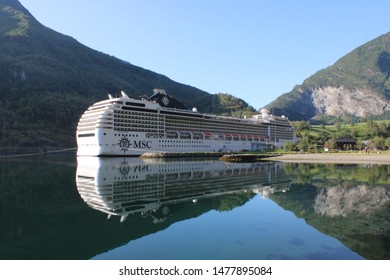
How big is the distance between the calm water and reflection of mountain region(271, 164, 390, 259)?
0.04 m

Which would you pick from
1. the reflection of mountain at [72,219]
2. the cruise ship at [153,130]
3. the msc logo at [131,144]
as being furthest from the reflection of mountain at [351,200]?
the cruise ship at [153,130]

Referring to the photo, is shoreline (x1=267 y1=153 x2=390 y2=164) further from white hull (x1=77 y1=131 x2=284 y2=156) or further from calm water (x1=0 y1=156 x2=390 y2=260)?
calm water (x1=0 y1=156 x2=390 y2=260)

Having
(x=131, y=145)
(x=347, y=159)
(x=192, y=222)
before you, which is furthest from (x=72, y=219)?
(x=131, y=145)

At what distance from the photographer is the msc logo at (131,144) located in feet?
236

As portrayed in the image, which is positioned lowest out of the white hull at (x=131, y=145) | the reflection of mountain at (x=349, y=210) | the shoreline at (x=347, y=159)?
the reflection of mountain at (x=349, y=210)

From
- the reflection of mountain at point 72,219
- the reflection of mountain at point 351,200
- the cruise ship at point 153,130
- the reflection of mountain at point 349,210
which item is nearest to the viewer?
the reflection of mountain at point 72,219

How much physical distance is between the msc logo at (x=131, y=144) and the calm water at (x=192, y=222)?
46.5 meters

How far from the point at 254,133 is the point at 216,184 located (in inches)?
3528

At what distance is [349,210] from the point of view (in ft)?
57.1

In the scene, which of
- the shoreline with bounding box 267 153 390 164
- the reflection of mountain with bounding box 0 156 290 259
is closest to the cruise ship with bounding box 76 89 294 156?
the shoreline with bounding box 267 153 390 164

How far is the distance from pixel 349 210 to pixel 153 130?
66.2 m

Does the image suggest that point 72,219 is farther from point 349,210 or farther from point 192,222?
point 349,210

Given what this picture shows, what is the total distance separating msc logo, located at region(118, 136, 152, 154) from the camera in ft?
236

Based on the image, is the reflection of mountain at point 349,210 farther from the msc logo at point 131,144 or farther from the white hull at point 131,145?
the msc logo at point 131,144
